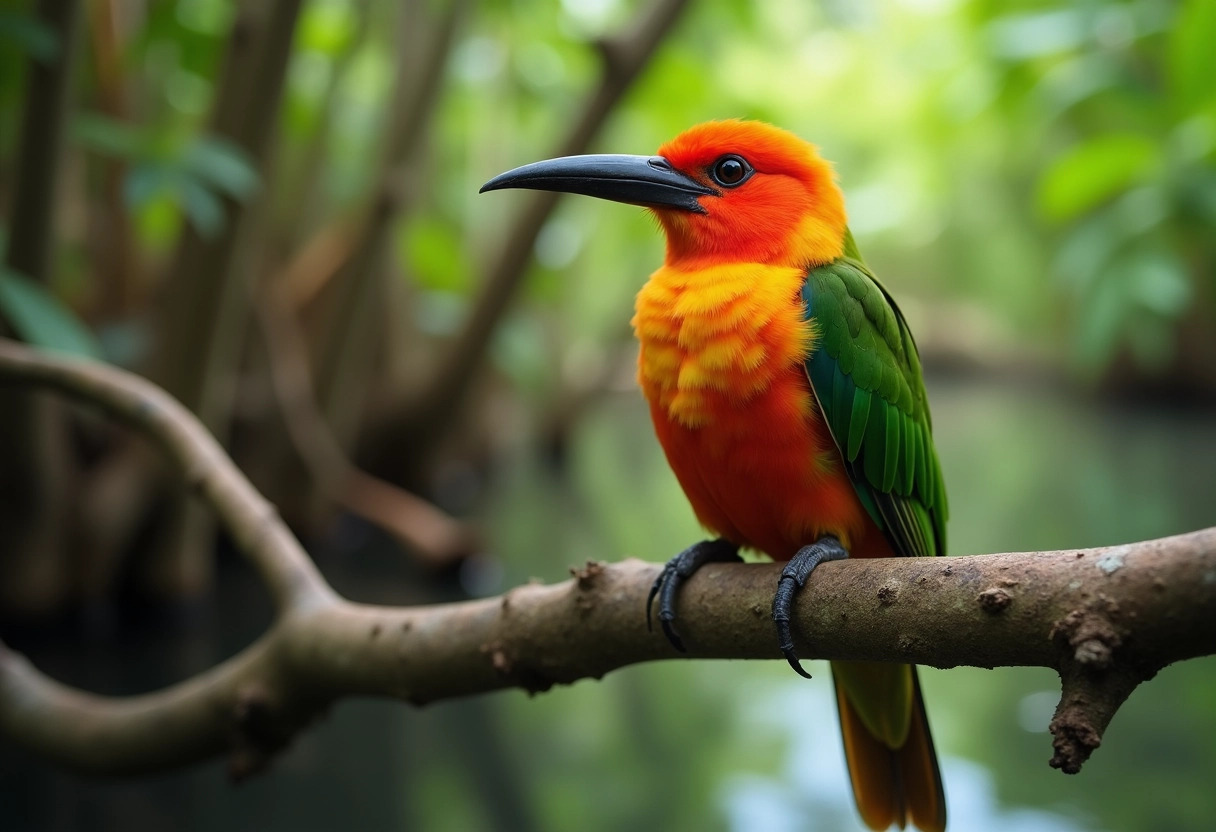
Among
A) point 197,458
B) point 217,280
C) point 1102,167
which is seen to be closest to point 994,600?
point 197,458

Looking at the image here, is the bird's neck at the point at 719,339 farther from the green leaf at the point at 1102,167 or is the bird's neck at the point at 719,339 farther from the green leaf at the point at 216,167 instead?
the green leaf at the point at 1102,167

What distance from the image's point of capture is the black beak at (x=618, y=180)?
1.88 metres

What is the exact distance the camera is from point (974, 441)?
31.1 feet

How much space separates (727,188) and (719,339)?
45 centimetres

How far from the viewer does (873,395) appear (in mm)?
1781

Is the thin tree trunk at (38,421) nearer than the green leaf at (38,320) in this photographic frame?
No

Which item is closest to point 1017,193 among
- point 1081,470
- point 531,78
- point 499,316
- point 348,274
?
point 1081,470

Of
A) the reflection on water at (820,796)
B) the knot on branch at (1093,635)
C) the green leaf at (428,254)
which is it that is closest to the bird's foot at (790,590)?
the knot on branch at (1093,635)

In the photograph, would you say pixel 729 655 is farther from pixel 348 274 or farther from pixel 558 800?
pixel 348 274

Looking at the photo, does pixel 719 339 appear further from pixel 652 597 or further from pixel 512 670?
pixel 512 670

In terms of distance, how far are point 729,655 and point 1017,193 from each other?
39.4 feet

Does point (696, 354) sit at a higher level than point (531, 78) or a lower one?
higher

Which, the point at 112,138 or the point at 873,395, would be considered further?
the point at 112,138

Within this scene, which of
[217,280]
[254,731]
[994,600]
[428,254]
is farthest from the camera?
[428,254]
